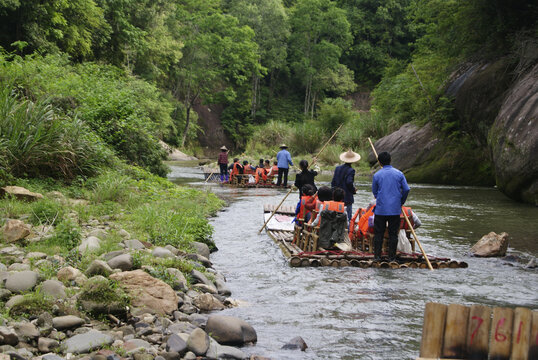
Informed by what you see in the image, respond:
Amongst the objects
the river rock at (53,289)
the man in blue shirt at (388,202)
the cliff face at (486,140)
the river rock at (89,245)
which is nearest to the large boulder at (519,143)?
the cliff face at (486,140)

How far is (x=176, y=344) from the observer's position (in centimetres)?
443

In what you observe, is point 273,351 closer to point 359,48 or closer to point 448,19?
point 448,19

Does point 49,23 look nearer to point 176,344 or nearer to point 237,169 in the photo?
point 237,169

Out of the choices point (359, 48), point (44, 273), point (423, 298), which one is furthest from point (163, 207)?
point (359, 48)

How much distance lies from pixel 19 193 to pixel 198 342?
5332 mm

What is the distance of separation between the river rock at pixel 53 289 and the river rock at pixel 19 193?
390 centimetres

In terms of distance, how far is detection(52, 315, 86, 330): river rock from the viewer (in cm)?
443

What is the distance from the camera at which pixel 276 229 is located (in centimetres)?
1129

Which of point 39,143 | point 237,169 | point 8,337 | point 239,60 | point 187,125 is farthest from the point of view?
point 187,125

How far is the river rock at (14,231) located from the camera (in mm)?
6555

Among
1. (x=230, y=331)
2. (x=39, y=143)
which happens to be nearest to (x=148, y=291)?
(x=230, y=331)

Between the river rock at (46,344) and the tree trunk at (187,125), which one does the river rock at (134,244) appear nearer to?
the river rock at (46,344)

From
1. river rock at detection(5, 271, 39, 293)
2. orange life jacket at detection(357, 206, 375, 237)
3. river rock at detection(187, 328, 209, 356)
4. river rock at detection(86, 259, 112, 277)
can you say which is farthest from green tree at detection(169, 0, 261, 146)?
river rock at detection(187, 328, 209, 356)

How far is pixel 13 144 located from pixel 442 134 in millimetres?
19753
